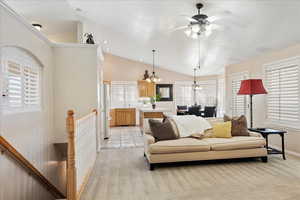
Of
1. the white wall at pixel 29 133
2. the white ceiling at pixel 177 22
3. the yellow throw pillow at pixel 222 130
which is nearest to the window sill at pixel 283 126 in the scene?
the yellow throw pillow at pixel 222 130

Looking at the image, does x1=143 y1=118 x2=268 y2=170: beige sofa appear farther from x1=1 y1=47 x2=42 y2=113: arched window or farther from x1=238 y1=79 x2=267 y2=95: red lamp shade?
x1=1 y1=47 x2=42 y2=113: arched window

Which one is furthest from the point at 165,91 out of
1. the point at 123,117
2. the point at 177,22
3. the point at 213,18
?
the point at 213,18

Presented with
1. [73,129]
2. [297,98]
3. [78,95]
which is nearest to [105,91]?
[78,95]

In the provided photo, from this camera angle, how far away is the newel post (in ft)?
7.47

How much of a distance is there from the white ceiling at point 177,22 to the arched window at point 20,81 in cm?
139

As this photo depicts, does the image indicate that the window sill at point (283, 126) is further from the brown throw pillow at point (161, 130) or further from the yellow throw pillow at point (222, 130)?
the brown throw pillow at point (161, 130)

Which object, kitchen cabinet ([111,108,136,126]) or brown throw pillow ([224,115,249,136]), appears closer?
brown throw pillow ([224,115,249,136])

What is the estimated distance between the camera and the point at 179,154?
142 inches

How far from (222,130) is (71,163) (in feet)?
9.94

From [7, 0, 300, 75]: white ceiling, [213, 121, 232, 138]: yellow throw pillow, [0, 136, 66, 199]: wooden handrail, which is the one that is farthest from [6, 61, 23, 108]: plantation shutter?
[213, 121, 232, 138]: yellow throw pillow

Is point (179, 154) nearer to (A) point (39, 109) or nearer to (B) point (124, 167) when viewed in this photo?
(B) point (124, 167)

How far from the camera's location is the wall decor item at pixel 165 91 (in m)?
9.85

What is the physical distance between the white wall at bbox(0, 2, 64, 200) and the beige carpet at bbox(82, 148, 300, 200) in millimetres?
1020

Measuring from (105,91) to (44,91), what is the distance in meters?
2.35
